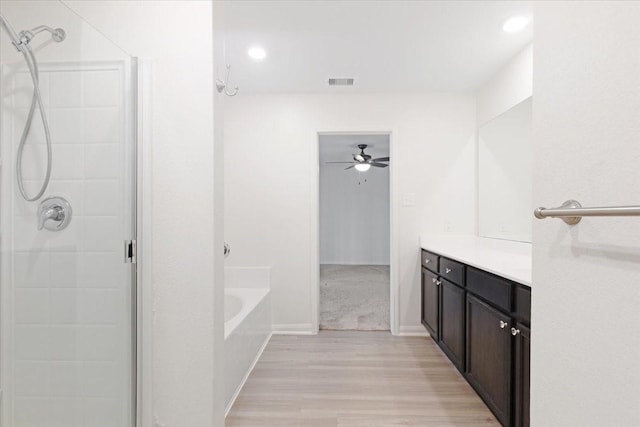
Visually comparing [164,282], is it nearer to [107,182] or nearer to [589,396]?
[107,182]

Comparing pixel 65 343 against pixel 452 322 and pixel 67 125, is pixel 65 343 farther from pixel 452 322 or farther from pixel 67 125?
pixel 452 322

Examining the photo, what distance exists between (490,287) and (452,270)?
62cm

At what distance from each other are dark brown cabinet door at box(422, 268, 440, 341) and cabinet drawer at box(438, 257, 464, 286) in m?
0.15

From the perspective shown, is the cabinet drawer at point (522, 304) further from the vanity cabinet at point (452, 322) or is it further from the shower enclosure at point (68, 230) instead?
the shower enclosure at point (68, 230)

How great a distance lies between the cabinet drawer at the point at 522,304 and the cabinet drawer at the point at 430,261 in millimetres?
1235

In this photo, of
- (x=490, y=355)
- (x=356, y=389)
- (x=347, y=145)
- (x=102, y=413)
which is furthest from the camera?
(x=347, y=145)

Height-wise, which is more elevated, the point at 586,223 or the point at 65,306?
the point at 586,223

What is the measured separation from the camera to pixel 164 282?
143 cm

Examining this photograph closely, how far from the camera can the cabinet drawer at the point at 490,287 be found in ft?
5.52

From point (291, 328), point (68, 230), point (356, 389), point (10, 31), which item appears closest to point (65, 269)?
point (68, 230)

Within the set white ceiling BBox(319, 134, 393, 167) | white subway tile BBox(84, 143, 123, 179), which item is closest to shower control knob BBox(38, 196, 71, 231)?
white subway tile BBox(84, 143, 123, 179)

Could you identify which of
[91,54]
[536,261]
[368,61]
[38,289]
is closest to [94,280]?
[38,289]

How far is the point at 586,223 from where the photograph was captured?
763 mm

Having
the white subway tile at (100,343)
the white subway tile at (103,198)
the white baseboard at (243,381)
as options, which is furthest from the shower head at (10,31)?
the white baseboard at (243,381)
